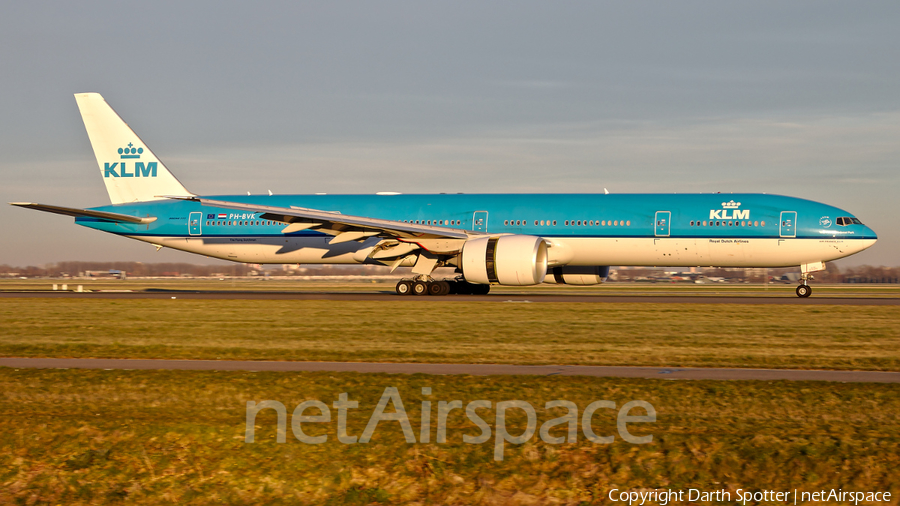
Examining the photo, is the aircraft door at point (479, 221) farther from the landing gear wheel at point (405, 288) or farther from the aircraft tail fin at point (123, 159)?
the aircraft tail fin at point (123, 159)

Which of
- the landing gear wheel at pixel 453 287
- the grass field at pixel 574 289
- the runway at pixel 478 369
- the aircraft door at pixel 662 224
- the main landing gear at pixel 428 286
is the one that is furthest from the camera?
the grass field at pixel 574 289

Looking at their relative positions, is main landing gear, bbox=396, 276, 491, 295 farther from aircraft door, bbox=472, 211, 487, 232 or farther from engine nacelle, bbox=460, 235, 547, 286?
engine nacelle, bbox=460, 235, 547, 286

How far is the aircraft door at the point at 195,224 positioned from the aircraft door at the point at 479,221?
14.1 metres

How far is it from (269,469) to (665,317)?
58.8ft

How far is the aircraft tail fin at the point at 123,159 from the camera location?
41.6 m

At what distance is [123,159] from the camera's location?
137 feet

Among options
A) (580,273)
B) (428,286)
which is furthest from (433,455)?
(580,273)

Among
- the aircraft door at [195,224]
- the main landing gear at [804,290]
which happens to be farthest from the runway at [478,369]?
the aircraft door at [195,224]

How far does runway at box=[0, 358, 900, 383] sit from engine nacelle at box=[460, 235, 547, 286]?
15.9 meters

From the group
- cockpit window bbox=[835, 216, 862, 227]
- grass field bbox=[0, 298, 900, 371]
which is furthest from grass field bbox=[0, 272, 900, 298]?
grass field bbox=[0, 298, 900, 371]

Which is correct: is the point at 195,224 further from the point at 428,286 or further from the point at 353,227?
the point at 428,286

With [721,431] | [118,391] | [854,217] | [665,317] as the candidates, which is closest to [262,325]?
[118,391]

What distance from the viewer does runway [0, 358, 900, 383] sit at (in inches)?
553

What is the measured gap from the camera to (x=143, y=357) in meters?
16.9
